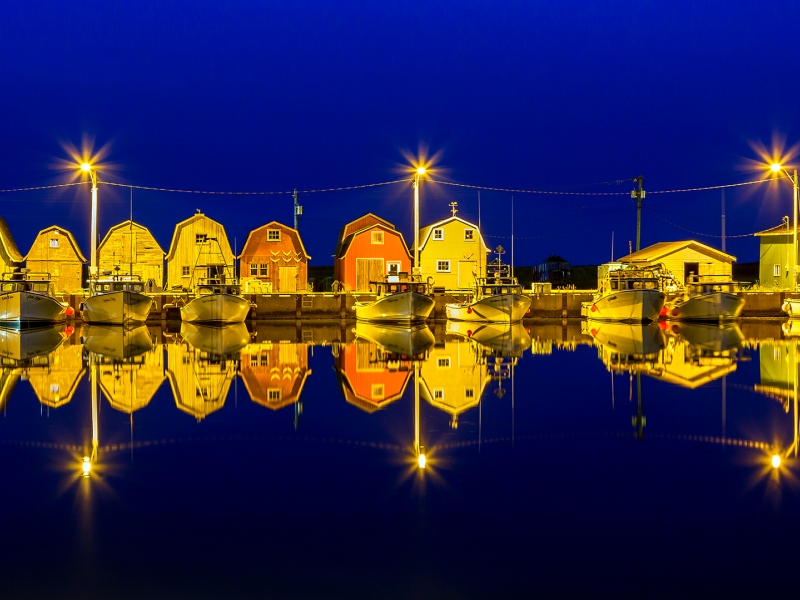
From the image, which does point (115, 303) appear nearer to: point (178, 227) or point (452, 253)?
point (178, 227)

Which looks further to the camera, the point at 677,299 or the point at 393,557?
the point at 677,299

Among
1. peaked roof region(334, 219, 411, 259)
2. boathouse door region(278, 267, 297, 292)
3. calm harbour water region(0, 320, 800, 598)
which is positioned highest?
peaked roof region(334, 219, 411, 259)

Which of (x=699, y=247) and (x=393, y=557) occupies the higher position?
(x=699, y=247)

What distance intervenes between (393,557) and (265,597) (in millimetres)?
1296

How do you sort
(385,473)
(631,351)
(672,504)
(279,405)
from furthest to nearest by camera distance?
(631,351) → (279,405) → (385,473) → (672,504)

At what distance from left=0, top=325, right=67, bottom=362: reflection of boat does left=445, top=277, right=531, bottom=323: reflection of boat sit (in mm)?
20332

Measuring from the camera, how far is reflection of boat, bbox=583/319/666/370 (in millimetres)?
24703

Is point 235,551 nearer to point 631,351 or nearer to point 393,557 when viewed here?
point 393,557

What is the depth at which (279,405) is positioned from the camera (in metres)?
16.3

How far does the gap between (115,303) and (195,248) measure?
1553 cm

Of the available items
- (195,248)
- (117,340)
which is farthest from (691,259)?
(117,340)

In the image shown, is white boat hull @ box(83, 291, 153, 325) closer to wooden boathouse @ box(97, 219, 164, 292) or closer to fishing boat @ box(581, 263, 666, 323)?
wooden boathouse @ box(97, 219, 164, 292)

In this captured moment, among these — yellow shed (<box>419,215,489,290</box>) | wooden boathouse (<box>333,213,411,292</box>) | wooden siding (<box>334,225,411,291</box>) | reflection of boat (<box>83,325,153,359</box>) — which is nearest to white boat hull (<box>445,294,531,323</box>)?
yellow shed (<box>419,215,489,290</box>)

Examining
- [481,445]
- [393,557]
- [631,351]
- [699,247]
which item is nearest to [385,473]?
[481,445]
